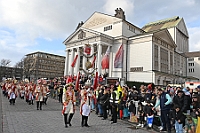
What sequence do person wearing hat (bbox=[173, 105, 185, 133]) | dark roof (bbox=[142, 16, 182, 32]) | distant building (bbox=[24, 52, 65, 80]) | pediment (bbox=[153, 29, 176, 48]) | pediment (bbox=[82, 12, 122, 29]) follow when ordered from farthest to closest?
distant building (bbox=[24, 52, 65, 80]) → dark roof (bbox=[142, 16, 182, 32]) → pediment (bbox=[82, 12, 122, 29]) → pediment (bbox=[153, 29, 176, 48]) → person wearing hat (bbox=[173, 105, 185, 133])

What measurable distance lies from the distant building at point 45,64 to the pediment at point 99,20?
37.9 meters

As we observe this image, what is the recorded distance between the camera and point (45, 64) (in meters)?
94.5

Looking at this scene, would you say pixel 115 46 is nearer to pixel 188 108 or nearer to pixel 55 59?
pixel 188 108

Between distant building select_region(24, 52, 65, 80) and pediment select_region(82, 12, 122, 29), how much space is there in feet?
124

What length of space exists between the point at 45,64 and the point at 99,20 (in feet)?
175

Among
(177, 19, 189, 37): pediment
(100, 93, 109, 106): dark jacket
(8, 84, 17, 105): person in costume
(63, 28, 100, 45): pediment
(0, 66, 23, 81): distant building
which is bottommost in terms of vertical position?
(8, 84, 17, 105): person in costume

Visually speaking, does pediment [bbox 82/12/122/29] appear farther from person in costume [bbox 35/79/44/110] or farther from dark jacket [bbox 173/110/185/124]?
dark jacket [bbox 173/110/185/124]

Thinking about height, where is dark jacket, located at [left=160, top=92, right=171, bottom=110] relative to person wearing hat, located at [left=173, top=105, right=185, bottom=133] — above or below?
above

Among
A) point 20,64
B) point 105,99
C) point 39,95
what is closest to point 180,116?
point 105,99

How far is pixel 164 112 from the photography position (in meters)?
8.27

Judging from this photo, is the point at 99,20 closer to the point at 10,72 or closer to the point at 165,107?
the point at 165,107

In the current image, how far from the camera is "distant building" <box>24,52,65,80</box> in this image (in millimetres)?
84525

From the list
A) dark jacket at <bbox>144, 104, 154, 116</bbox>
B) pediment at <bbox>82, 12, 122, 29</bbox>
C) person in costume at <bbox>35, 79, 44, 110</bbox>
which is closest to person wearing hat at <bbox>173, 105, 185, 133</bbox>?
dark jacket at <bbox>144, 104, 154, 116</bbox>

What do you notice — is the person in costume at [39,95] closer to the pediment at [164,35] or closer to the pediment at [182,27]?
the pediment at [164,35]
